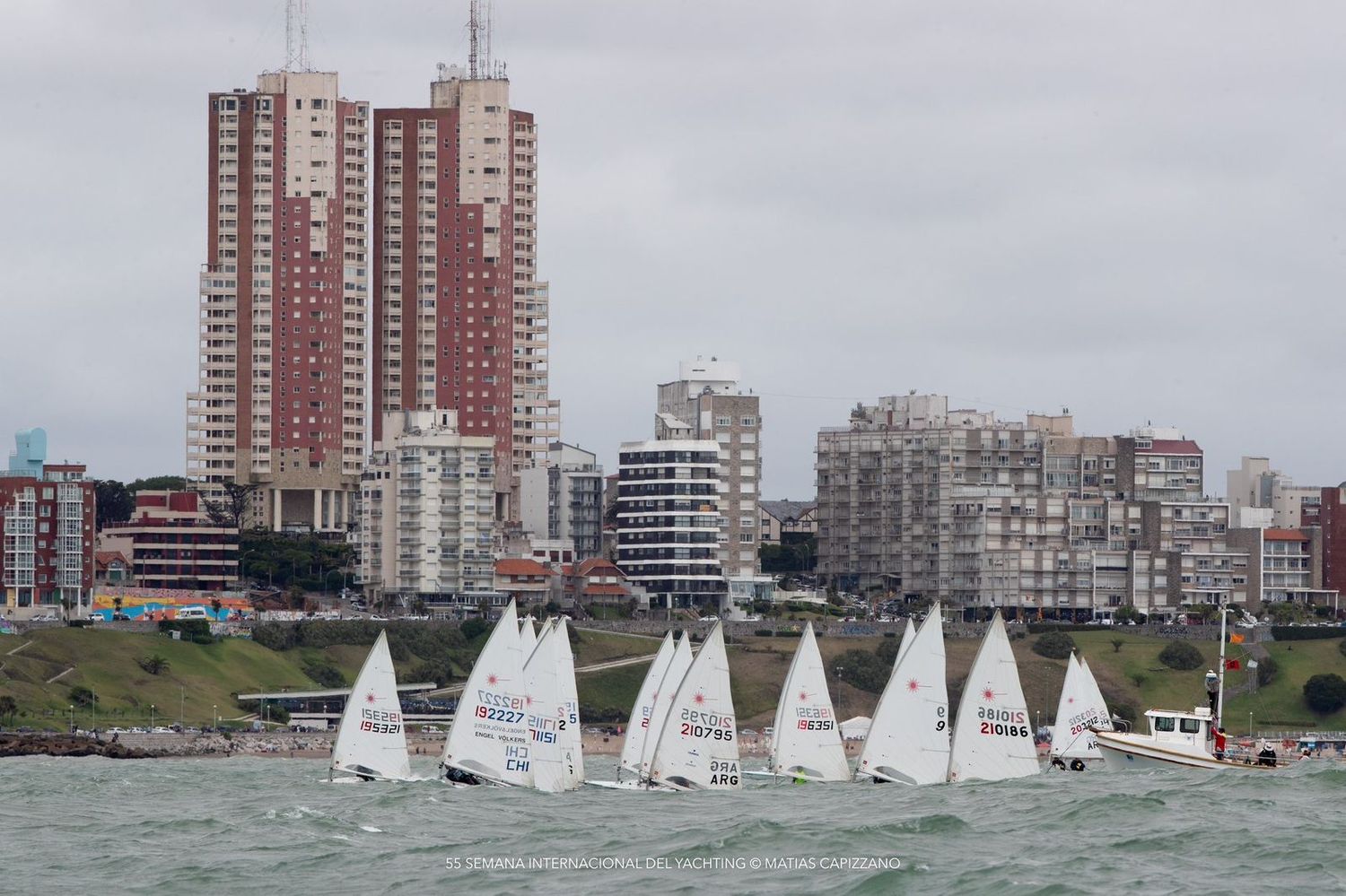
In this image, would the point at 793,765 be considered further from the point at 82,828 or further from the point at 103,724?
the point at 103,724

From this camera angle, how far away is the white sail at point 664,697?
302 feet

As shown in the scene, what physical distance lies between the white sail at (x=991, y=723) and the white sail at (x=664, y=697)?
11.3 m

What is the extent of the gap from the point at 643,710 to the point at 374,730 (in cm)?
1060

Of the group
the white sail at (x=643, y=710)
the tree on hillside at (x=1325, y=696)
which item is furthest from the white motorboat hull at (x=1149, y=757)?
the tree on hillside at (x=1325, y=696)

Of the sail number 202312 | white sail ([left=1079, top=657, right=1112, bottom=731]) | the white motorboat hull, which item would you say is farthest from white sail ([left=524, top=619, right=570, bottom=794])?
white sail ([left=1079, top=657, right=1112, bottom=731])

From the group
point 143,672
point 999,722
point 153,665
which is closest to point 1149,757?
point 999,722

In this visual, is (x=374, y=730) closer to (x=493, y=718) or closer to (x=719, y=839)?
(x=493, y=718)

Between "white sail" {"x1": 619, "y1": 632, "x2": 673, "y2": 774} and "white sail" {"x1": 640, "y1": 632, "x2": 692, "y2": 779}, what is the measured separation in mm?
328

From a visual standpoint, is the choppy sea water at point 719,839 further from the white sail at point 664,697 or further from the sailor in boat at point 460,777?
the white sail at point 664,697

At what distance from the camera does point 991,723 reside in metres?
85.4

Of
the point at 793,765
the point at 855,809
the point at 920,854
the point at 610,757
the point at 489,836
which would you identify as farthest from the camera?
the point at 610,757

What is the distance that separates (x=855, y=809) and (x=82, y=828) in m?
25.3

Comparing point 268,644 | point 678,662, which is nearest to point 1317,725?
point 268,644

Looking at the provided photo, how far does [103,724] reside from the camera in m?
163
